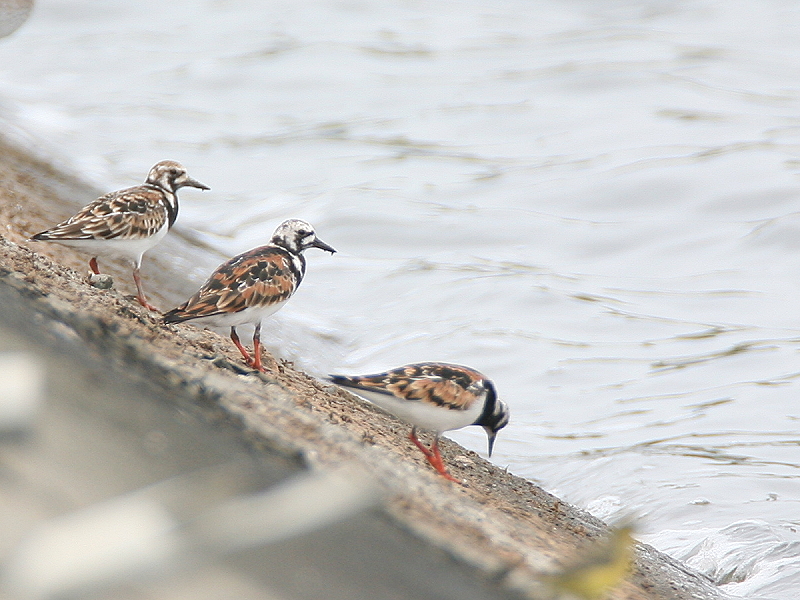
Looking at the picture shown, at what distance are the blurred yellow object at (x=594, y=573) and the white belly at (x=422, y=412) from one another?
1.37 m

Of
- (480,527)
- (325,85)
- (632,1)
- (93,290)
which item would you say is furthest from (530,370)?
(632,1)

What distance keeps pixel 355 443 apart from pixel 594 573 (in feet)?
3.34

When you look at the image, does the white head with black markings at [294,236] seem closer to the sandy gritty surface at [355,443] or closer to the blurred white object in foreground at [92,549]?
the sandy gritty surface at [355,443]

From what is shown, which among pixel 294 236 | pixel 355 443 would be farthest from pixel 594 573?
pixel 294 236

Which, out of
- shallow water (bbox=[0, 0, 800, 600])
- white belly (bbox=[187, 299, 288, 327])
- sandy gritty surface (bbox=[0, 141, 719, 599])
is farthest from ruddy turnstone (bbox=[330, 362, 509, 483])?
shallow water (bbox=[0, 0, 800, 600])

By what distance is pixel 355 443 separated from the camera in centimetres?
371

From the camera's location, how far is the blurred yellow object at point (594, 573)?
3.15m

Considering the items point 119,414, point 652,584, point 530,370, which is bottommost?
point 530,370

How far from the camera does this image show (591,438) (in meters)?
7.30

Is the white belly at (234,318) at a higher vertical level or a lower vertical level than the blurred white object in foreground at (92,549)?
lower

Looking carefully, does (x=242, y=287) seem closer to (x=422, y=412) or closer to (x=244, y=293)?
(x=244, y=293)

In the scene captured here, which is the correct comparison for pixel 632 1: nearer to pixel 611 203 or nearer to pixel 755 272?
pixel 611 203

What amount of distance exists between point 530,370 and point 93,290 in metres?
4.38

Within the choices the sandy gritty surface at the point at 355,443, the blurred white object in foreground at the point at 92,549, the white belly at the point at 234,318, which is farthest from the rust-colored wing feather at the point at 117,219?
the blurred white object in foreground at the point at 92,549
